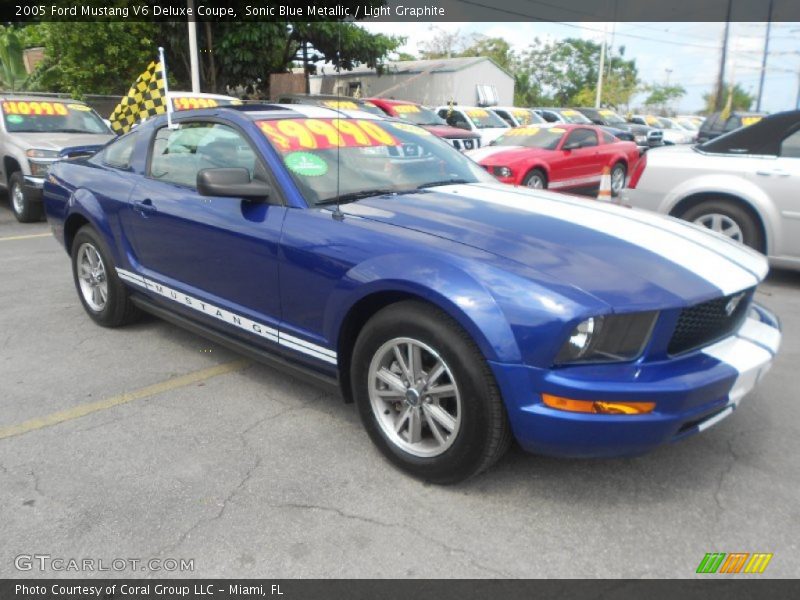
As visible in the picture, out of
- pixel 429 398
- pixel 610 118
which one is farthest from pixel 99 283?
pixel 610 118

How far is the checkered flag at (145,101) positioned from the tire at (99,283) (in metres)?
2.13

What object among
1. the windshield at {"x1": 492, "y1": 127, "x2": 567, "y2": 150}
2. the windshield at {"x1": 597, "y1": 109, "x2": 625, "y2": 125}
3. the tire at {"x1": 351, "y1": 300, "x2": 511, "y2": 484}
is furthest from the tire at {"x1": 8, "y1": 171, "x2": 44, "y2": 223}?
the windshield at {"x1": 597, "y1": 109, "x2": 625, "y2": 125}

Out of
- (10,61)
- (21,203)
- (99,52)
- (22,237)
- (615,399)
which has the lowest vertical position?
(22,237)

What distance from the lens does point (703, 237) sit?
3217mm

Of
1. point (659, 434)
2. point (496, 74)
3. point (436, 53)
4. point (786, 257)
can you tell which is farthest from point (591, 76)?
point (659, 434)

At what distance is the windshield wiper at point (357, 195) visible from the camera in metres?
3.26

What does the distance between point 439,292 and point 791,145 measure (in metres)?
4.95

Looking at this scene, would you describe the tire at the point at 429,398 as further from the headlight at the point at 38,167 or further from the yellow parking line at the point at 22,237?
the headlight at the point at 38,167

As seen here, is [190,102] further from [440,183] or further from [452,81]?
[452,81]

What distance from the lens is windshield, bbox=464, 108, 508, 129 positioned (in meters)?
17.4

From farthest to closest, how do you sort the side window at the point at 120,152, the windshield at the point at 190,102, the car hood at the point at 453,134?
the car hood at the point at 453,134 → the windshield at the point at 190,102 → the side window at the point at 120,152

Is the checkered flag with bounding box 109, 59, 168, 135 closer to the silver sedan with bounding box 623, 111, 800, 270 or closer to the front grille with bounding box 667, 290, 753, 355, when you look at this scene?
the silver sedan with bounding box 623, 111, 800, 270

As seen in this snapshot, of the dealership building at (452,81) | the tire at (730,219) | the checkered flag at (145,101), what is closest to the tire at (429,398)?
the tire at (730,219)
